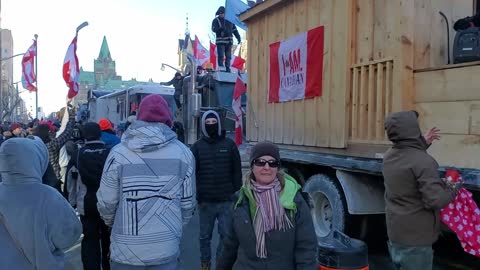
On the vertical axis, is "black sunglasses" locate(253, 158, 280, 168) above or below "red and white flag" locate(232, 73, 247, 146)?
below

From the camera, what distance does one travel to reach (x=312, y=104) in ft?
20.8

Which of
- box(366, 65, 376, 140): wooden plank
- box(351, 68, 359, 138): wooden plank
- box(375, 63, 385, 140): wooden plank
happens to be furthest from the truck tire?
box(375, 63, 385, 140): wooden plank

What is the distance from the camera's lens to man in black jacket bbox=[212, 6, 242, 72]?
12.6 meters

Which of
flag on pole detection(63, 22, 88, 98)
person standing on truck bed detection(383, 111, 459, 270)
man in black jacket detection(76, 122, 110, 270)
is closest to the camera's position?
person standing on truck bed detection(383, 111, 459, 270)

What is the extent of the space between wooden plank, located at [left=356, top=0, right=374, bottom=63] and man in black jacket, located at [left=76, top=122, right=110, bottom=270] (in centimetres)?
301

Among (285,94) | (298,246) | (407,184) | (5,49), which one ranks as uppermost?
(5,49)

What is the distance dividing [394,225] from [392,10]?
248 centimetres

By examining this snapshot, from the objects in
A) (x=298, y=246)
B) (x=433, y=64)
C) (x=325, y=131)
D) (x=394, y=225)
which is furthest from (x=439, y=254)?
(x=298, y=246)

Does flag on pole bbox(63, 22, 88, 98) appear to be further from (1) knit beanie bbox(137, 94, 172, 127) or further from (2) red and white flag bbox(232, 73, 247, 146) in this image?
(1) knit beanie bbox(137, 94, 172, 127)

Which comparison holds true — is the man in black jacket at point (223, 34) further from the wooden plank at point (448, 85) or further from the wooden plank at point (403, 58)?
the wooden plank at point (448, 85)

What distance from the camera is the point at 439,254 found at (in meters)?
6.28

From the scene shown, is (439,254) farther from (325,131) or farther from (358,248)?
(358,248)

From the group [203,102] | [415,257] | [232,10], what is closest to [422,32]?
[415,257]

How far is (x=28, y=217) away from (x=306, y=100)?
4476 millimetres
